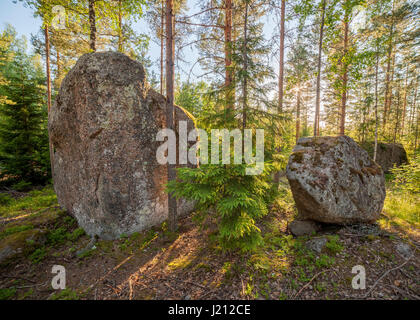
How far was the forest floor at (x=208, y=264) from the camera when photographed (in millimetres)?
3211

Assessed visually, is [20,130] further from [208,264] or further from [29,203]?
[208,264]

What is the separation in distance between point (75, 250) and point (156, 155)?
349 centimetres

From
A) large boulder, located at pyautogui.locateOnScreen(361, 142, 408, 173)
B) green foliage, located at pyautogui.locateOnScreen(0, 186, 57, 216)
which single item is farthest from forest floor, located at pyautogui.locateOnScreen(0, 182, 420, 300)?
large boulder, located at pyautogui.locateOnScreen(361, 142, 408, 173)

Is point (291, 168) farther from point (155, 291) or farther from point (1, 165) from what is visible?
point (1, 165)

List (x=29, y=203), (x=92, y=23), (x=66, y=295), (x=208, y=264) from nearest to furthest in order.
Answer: (x=66, y=295) → (x=208, y=264) → (x=92, y=23) → (x=29, y=203)

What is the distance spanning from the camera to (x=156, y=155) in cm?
519

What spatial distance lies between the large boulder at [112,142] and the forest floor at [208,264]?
662 millimetres

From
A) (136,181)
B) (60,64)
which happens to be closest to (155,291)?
(136,181)

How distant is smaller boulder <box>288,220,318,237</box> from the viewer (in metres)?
4.61

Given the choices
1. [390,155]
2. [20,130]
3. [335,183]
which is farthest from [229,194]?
[390,155]

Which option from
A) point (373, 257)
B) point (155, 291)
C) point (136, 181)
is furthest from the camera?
point (136, 181)

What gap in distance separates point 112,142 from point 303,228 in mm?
6082

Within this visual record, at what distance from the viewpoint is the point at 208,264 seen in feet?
12.7

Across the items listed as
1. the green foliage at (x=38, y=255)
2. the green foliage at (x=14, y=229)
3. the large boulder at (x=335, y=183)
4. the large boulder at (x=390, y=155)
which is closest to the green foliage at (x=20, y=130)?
the green foliage at (x=14, y=229)
